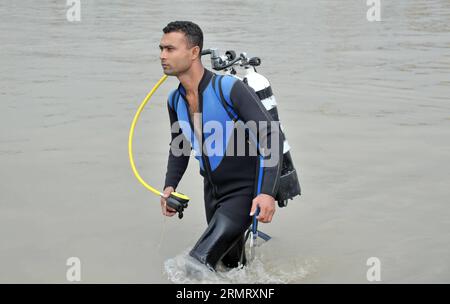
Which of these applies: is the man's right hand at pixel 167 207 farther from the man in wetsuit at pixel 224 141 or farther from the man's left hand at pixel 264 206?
the man's left hand at pixel 264 206

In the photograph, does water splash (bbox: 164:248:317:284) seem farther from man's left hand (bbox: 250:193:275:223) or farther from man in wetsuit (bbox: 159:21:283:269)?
man's left hand (bbox: 250:193:275:223)

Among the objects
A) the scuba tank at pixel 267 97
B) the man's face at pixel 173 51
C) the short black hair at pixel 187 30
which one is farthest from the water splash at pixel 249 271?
the short black hair at pixel 187 30

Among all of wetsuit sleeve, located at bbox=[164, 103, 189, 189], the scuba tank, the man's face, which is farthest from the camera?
wetsuit sleeve, located at bbox=[164, 103, 189, 189]

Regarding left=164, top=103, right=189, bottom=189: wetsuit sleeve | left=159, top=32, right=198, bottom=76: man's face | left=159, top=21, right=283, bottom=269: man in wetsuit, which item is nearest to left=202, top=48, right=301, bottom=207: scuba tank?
left=159, top=21, right=283, bottom=269: man in wetsuit

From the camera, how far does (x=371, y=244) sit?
18.3ft

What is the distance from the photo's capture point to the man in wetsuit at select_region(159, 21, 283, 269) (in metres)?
4.20

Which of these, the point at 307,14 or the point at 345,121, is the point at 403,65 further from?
the point at 307,14

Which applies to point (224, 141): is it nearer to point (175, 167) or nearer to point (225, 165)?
point (225, 165)

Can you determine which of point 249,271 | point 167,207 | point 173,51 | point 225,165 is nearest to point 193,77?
point 173,51

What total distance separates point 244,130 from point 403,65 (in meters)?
9.17

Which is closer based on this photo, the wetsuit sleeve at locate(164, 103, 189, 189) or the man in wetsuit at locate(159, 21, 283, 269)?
the man in wetsuit at locate(159, 21, 283, 269)

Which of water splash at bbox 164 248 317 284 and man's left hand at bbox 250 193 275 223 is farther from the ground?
man's left hand at bbox 250 193 275 223

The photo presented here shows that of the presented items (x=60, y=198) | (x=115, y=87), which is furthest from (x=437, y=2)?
(x=60, y=198)

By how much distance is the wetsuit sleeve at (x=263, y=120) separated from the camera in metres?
4.18
